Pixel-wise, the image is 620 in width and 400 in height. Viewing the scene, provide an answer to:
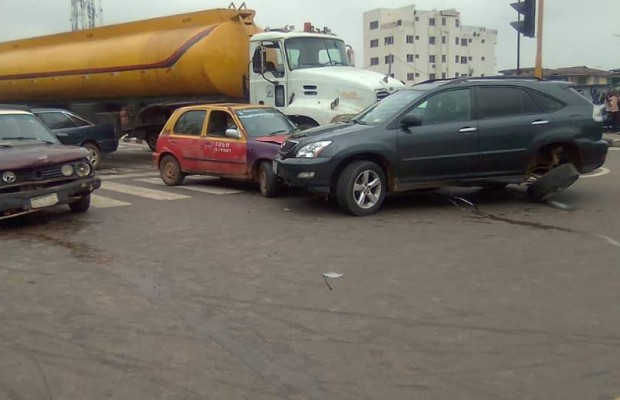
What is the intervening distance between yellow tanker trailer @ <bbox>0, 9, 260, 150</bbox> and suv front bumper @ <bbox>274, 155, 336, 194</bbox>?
7061 millimetres

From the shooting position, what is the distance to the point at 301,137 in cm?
873

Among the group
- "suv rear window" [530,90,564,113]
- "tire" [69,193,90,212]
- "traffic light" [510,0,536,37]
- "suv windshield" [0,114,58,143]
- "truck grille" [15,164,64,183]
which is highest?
"traffic light" [510,0,536,37]

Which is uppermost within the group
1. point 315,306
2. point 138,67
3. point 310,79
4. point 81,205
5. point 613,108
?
point 138,67

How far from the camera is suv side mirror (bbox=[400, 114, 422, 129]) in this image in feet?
27.5

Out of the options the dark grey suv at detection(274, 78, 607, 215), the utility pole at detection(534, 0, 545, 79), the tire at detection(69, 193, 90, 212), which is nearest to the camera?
the dark grey suv at detection(274, 78, 607, 215)

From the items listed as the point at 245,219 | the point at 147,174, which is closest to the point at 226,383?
the point at 245,219

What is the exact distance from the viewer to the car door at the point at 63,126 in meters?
15.1

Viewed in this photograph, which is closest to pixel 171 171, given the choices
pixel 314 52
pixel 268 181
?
pixel 268 181

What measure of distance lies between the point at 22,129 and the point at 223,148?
320 cm

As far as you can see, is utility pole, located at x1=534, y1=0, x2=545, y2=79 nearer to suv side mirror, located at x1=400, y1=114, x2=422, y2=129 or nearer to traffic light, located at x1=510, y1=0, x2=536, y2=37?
traffic light, located at x1=510, y1=0, x2=536, y2=37

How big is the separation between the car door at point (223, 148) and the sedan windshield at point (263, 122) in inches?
7.1

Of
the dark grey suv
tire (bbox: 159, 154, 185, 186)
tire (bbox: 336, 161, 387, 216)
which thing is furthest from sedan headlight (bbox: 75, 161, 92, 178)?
tire (bbox: 336, 161, 387, 216)

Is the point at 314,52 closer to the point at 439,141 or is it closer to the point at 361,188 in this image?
the point at 439,141

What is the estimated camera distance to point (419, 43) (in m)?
96.1
